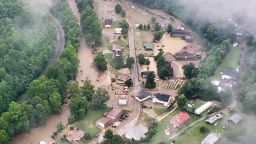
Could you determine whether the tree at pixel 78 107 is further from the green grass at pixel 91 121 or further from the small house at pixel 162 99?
the small house at pixel 162 99

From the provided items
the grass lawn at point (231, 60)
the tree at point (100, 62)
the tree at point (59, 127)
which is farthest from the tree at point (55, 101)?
the grass lawn at point (231, 60)

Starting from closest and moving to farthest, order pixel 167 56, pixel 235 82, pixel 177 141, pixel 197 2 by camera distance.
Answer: pixel 177 141 → pixel 235 82 → pixel 167 56 → pixel 197 2

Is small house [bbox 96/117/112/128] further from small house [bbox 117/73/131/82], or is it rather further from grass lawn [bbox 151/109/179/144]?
small house [bbox 117/73/131/82]

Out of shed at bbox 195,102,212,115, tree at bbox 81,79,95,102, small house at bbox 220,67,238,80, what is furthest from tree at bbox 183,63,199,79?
tree at bbox 81,79,95,102

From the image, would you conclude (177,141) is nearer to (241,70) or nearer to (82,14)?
(241,70)

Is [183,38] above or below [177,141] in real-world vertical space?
above

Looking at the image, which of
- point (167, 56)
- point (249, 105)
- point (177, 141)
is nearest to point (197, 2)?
point (167, 56)
